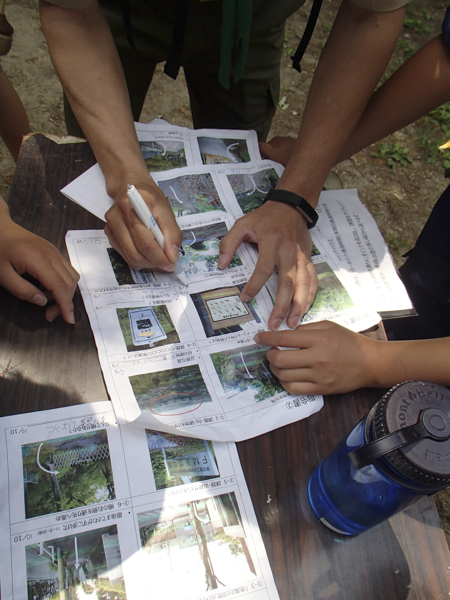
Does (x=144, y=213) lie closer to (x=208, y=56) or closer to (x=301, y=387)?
(x=301, y=387)

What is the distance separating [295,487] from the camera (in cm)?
47

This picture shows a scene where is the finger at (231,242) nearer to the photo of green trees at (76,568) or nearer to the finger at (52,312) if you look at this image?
the finger at (52,312)

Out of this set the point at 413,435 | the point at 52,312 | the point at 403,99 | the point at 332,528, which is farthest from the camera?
the point at 403,99

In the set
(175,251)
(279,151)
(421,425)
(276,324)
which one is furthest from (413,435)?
(279,151)

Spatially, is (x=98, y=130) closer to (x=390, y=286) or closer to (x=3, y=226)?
(x=3, y=226)

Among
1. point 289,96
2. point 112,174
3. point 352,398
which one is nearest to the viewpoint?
point 352,398

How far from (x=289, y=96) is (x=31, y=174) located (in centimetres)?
177

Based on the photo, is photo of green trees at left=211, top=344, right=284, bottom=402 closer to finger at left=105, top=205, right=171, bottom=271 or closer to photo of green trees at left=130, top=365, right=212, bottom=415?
photo of green trees at left=130, top=365, right=212, bottom=415

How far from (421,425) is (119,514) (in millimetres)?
308

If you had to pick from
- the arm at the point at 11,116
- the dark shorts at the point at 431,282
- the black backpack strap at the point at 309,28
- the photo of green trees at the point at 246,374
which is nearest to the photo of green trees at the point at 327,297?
the photo of green trees at the point at 246,374

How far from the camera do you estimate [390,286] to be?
683 mm

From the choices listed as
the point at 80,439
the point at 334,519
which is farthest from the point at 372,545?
the point at 80,439

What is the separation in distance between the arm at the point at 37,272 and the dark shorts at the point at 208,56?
17.2 inches

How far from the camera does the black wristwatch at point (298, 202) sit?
27.6 inches
